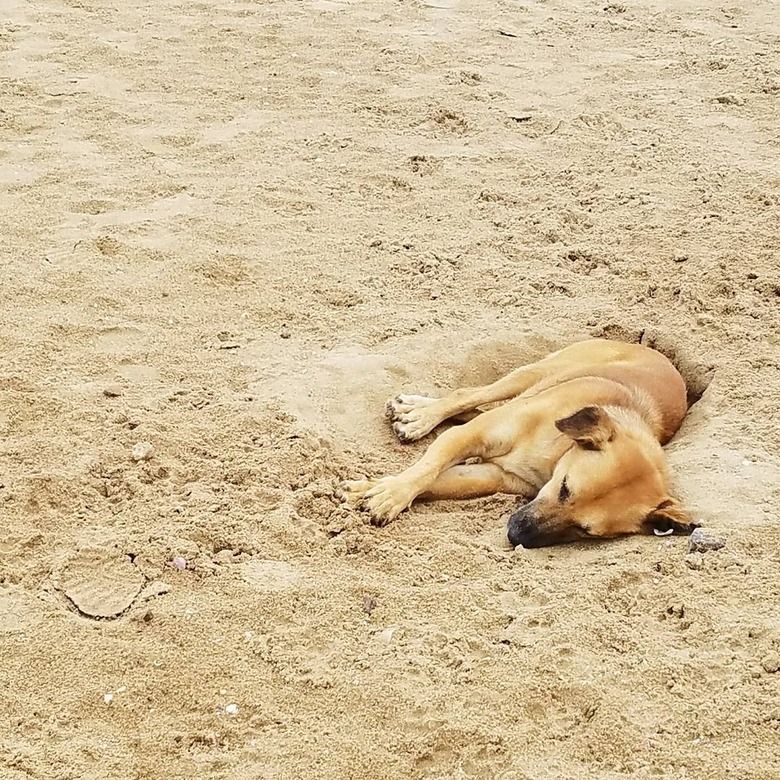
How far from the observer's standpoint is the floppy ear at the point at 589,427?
3953mm

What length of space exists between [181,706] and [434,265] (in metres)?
3.14

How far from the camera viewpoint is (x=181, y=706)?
2928 mm

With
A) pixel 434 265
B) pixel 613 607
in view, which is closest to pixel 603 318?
pixel 434 265

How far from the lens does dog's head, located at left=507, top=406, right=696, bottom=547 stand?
3773mm

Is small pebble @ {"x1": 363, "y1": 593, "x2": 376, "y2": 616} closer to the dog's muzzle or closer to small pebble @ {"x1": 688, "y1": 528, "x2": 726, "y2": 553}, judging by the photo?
the dog's muzzle

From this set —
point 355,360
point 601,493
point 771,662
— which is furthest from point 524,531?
point 355,360

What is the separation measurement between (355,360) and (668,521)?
5.48 feet

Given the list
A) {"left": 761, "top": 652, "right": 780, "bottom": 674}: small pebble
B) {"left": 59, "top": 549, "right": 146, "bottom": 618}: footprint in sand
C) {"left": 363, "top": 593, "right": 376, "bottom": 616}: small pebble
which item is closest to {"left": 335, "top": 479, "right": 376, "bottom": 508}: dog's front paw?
{"left": 363, "top": 593, "right": 376, "bottom": 616}: small pebble

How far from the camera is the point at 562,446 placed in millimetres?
4312

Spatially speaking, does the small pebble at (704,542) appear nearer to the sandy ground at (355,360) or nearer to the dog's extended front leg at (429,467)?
the sandy ground at (355,360)

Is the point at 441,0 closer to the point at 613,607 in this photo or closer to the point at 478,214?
the point at 478,214

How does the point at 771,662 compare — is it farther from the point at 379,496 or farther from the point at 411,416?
the point at 411,416

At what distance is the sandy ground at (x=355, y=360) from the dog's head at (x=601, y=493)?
0.09 metres

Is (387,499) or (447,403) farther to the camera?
(447,403)
